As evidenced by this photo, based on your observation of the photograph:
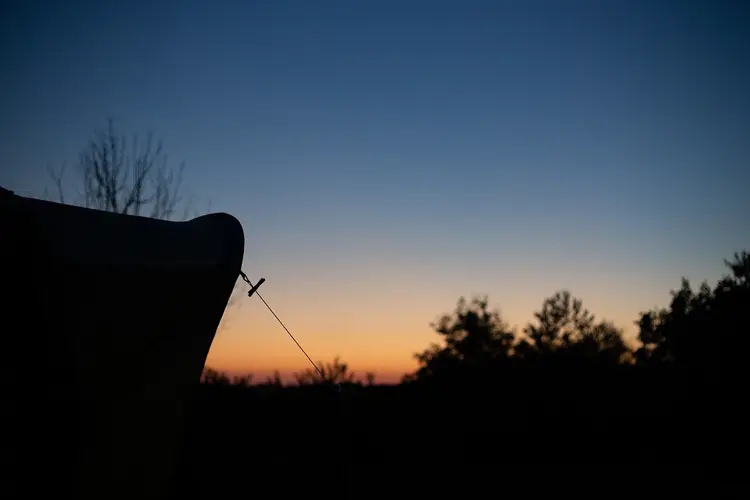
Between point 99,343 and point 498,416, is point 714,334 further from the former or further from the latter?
point 99,343

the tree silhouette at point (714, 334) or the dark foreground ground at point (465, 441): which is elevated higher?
the tree silhouette at point (714, 334)

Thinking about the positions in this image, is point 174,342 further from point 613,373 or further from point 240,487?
point 613,373

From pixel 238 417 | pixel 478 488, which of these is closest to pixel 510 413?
pixel 478 488

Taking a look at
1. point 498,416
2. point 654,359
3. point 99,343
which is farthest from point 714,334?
point 99,343

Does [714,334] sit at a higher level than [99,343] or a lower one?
higher

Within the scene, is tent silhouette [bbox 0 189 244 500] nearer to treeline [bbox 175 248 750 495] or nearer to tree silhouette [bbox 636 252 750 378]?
treeline [bbox 175 248 750 495]

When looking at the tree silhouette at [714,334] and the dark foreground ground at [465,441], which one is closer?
the dark foreground ground at [465,441]

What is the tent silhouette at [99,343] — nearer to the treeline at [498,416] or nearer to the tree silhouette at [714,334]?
the treeline at [498,416]

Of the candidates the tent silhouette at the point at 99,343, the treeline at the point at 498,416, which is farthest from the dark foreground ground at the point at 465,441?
the tent silhouette at the point at 99,343
